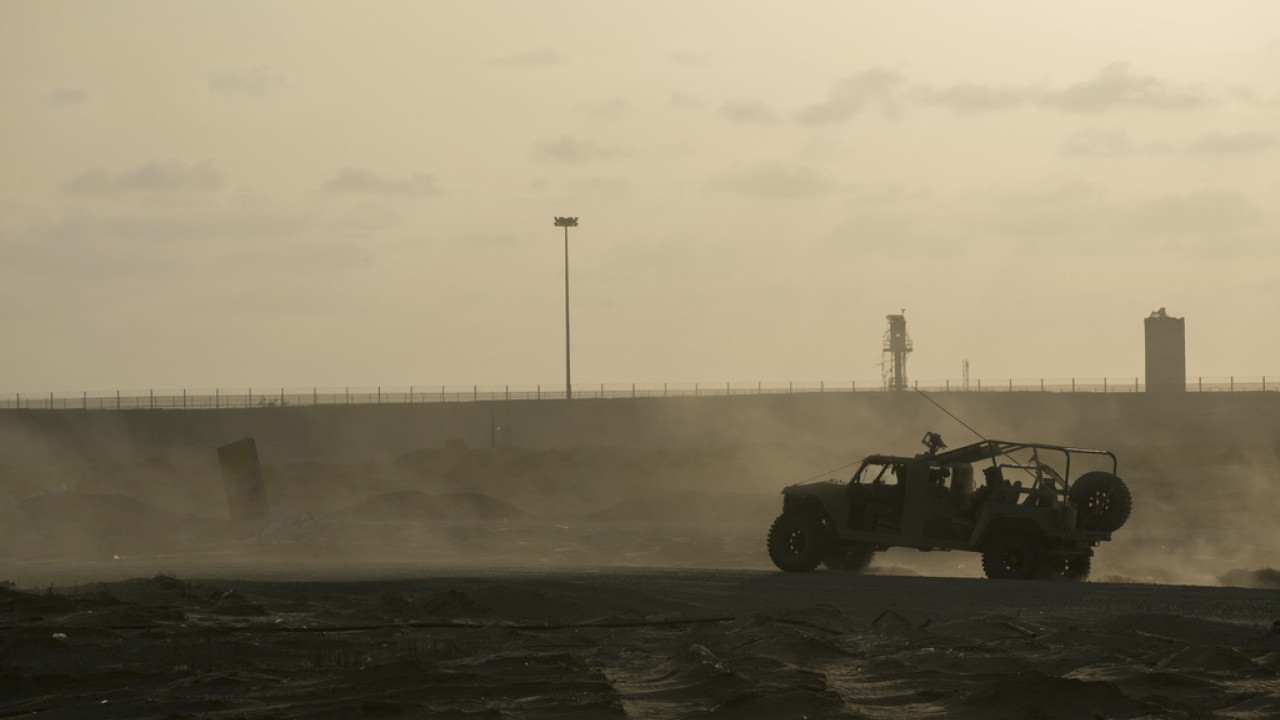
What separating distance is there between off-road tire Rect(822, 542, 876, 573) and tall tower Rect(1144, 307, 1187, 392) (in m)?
52.2

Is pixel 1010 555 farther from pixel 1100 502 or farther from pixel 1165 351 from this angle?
pixel 1165 351

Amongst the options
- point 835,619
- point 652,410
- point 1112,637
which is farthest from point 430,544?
point 652,410

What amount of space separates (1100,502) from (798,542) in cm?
452

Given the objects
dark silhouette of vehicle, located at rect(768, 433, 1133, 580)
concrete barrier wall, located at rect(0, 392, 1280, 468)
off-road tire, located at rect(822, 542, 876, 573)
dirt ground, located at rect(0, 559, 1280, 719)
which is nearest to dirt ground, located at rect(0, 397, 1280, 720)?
dirt ground, located at rect(0, 559, 1280, 719)

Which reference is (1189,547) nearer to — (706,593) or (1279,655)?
(706,593)

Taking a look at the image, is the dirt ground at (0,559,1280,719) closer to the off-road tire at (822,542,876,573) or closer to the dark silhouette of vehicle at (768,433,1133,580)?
the dark silhouette of vehicle at (768,433,1133,580)

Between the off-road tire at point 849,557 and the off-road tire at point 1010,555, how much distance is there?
2.15 meters

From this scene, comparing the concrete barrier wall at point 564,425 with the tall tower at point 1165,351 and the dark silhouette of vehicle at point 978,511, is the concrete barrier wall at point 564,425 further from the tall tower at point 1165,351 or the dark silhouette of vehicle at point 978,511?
the dark silhouette of vehicle at point 978,511

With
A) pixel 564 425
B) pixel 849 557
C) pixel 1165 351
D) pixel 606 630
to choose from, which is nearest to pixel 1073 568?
pixel 849 557

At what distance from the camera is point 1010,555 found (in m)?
22.2

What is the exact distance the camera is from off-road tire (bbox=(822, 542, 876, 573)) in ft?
78.2

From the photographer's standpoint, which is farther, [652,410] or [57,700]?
[652,410]

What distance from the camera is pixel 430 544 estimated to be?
35.0 m

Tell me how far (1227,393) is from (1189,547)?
34.2 m
